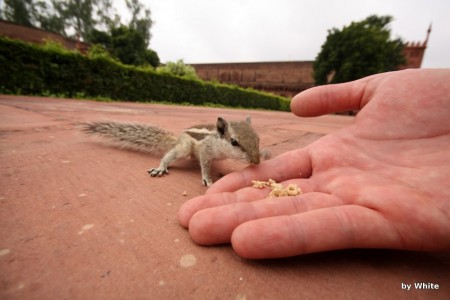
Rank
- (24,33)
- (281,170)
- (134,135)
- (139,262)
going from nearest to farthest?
(139,262)
(281,170)
(134,135)
(24,33)

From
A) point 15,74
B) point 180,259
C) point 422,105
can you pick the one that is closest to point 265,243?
point 180,259

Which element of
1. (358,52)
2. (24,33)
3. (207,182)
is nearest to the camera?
(207,182)

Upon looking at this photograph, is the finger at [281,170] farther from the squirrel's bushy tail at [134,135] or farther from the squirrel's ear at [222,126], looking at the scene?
the squirrel's bushy tail at [134,135]

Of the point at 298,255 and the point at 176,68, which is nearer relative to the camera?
the point at 298,255

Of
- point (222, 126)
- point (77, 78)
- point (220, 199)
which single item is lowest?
point (220, 199)

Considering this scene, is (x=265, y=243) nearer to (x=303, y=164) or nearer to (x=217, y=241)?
(x=217, y=241)

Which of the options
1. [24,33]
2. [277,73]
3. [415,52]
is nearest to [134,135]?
[24,33]

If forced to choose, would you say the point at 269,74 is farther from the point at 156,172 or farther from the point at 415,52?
the point at 156,172
